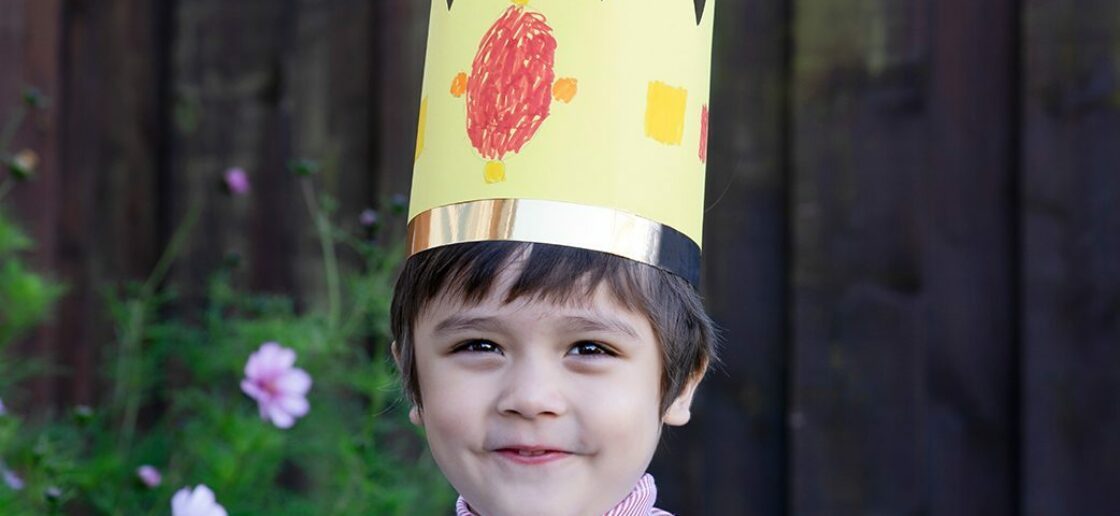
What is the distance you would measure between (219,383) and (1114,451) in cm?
132

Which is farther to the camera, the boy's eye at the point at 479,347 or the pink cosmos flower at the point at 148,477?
the pink cosmos flower at the point at 148,477

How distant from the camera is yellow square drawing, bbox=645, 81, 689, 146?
1507 millimetres

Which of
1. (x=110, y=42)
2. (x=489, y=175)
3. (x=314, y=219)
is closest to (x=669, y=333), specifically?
(x=489, y=175)

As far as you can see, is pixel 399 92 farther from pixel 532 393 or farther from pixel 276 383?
pixel 532 393

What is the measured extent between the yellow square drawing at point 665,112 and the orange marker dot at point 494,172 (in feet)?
0.47

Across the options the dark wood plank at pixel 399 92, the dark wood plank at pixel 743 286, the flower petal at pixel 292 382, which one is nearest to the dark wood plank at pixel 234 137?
the dark wood plank at pixel 399 92

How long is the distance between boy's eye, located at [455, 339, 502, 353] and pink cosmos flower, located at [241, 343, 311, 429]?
0.56 metres

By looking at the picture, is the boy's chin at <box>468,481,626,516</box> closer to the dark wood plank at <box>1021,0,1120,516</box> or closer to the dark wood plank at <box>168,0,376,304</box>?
the dark wood plank at <box>1021,0,1120,516</box>

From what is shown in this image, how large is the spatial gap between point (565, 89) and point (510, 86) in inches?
2.3

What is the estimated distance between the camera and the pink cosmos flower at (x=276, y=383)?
6.56 ft

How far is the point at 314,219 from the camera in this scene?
2443 millimetres

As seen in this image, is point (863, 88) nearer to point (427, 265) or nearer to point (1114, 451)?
point (1114, 451)

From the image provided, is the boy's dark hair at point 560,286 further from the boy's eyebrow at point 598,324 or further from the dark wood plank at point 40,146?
the dark wood plank at point 40,146

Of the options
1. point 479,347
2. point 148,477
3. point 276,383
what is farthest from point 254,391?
point 479,347
